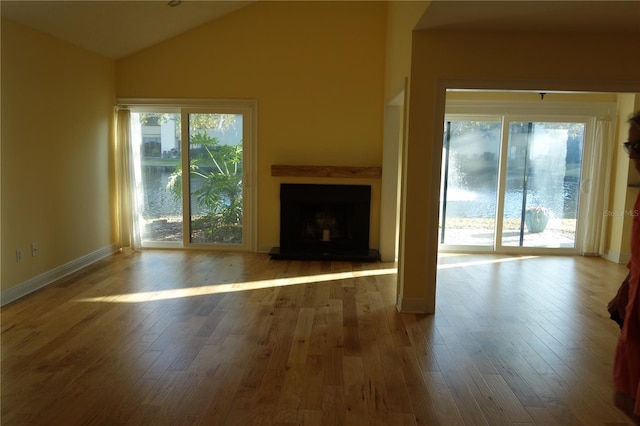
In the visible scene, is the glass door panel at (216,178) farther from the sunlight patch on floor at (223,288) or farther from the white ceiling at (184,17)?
the sunlight patch on floor at (223,288)

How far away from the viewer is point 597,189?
650cm

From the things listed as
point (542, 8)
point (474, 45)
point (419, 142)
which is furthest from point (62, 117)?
point (542, 8)

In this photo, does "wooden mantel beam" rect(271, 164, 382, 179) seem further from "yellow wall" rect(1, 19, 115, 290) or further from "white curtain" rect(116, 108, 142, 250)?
"yellow wall" rect(1, 19, 115, 290)

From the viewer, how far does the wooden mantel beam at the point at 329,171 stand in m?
6.16

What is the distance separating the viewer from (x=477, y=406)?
8.43 feet

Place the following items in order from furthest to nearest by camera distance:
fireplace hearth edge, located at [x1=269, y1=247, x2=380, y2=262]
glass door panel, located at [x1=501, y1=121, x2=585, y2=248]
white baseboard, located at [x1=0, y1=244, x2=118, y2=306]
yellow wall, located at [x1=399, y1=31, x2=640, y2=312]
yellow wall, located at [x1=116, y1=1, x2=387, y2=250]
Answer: glass door panel, located at [x1=501, y1=121, x2=585, y2=248], yellow wall, located at [x1=116, y1=1, x2=387, y2=250], fireplace hearth edge, located at [x1=269, y1=247, x2=380, y2=262], white baseboard, located at [x1=0, y1=244, x2=118, y2=306], yellow wall, located at [x1=399, y1=31, x2=640, y2=312]

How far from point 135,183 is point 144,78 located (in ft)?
4.68

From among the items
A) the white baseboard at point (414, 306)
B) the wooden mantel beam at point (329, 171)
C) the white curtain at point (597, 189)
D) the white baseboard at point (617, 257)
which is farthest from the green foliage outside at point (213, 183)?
the white baseboard at point (617, 257)

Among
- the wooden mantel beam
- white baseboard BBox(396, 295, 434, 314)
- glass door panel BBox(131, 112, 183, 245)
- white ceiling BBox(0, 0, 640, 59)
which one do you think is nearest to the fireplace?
the wooden mantel beam

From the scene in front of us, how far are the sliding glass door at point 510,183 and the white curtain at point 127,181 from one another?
435 centimetres

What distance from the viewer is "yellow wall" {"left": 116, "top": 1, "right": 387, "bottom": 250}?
20.1 ft

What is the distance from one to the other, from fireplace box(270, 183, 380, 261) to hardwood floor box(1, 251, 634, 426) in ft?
3.06

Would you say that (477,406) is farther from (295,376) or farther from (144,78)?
(144,78)

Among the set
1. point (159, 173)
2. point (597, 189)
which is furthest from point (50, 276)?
point (597, 189)
